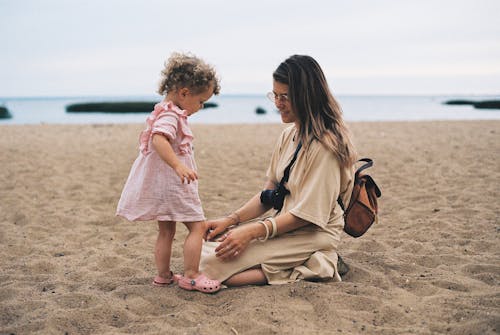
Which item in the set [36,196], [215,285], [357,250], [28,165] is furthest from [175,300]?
[28,165]

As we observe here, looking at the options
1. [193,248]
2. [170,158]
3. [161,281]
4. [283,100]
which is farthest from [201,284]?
[283,100]

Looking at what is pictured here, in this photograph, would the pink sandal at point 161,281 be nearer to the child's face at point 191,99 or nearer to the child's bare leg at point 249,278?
the child's bare leg at point 249,278

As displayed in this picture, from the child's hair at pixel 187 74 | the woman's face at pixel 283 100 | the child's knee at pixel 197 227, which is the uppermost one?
the child's hair at pixel 187 74

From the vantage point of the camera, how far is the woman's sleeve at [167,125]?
113 inches

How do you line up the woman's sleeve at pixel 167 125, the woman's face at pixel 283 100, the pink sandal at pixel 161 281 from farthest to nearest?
the pink sandal at pixel 161 281 < the woman's face at pixel 283 100 < the woman's sleeve at pixel 167 125

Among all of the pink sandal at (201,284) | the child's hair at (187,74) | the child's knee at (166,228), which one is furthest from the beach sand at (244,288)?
the child's hair at (187,74)

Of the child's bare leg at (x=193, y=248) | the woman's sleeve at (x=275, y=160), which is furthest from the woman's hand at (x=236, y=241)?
the woman's sleeve at (x=275, y=160)

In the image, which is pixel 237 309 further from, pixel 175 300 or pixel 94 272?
pixel 94 272

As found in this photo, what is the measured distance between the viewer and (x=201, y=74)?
304 centimetres

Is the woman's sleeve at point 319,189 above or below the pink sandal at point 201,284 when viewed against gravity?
above

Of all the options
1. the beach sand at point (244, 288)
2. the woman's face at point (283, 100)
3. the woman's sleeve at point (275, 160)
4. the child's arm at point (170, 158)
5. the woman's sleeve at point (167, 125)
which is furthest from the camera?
the woman's sleeve at point (275, 160)

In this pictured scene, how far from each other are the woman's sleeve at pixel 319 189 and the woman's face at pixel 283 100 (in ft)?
1.02

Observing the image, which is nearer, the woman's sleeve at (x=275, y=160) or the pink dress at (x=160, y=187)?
the pink dress at (x=160, y=187)

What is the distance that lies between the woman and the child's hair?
1.41 ft
